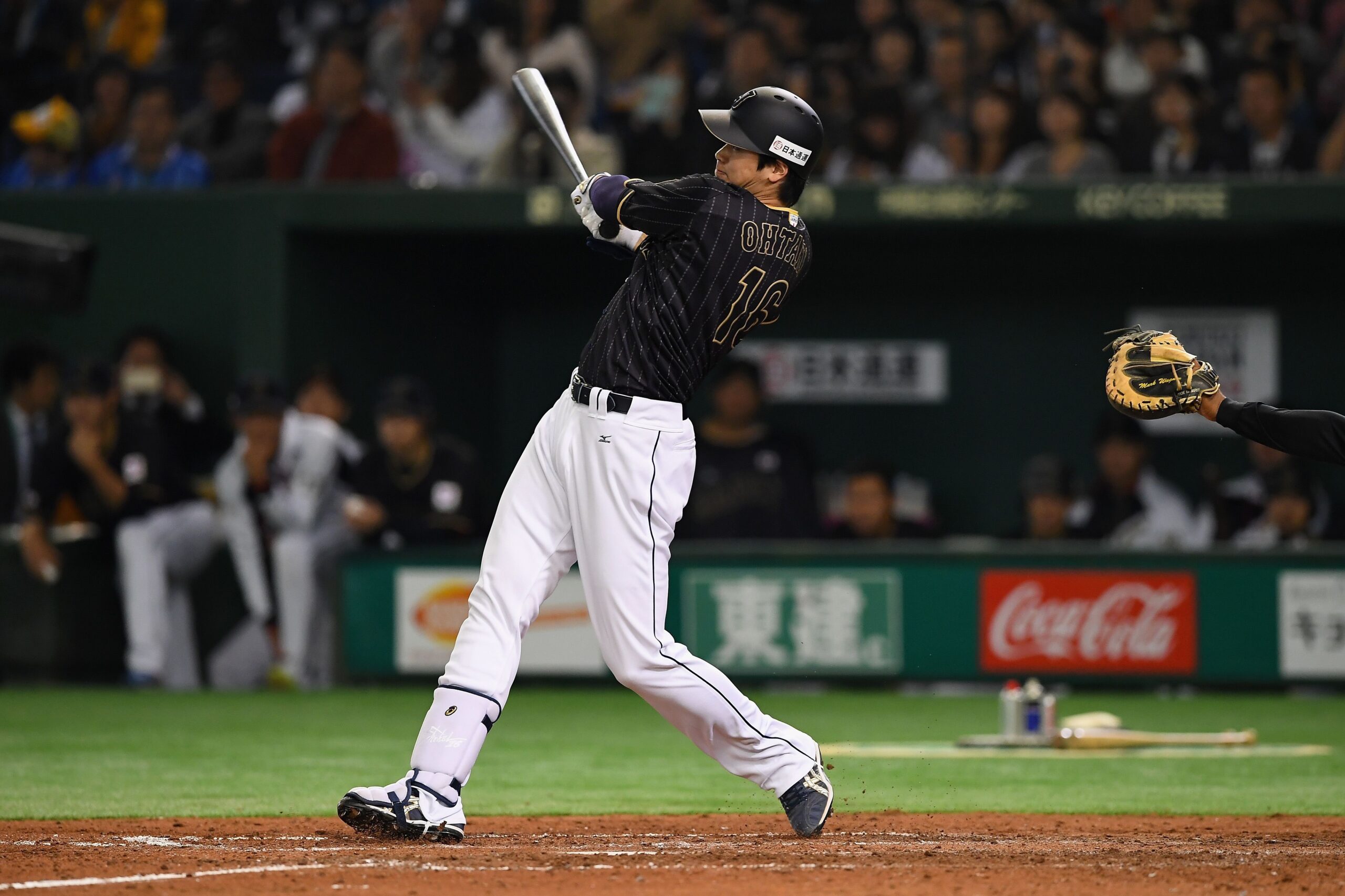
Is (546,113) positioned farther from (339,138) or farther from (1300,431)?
(339,138)

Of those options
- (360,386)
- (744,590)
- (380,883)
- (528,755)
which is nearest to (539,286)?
(360,386)

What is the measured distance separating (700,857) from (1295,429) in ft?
5.70

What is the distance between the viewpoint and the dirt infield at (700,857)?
155 inches

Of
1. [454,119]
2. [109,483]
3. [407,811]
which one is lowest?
[407,811]

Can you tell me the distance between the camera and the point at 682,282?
15.4ft

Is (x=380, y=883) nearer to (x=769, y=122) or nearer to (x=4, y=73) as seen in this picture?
(x=769, y=122)

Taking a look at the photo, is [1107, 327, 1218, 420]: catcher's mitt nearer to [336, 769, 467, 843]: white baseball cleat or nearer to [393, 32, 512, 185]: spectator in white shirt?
[336, 769, 467, 843]: white baseball cleat

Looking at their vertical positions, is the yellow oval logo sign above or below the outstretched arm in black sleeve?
below

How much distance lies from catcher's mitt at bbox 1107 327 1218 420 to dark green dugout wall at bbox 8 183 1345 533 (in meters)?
5.63

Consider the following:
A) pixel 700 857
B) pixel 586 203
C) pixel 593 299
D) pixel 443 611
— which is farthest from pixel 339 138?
pixel 700 857

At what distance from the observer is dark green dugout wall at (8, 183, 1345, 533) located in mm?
10961

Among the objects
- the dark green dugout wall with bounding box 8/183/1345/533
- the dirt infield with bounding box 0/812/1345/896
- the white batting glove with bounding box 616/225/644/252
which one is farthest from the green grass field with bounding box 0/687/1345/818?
the dark green dugout wall with bounding box 8/183/1345/533

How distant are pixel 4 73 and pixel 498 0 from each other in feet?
10.3

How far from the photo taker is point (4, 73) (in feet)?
39.8
